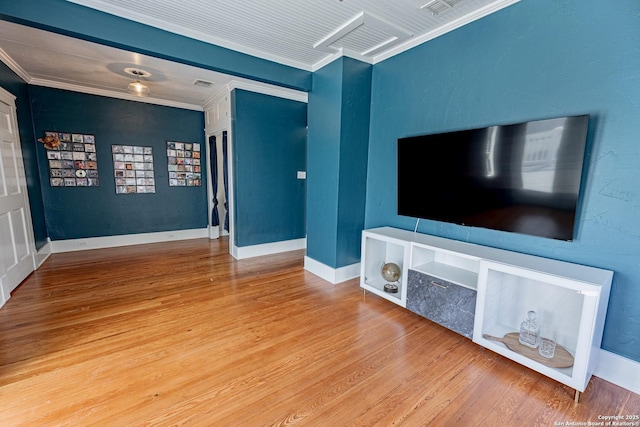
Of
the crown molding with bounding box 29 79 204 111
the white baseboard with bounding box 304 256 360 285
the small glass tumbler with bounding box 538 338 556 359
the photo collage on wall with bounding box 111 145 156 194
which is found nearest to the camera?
the small glass tumbler with bounding box 538 338 556 359

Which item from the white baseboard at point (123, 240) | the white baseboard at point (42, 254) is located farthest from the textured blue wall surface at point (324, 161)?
the white baseboard at point (42, 254)

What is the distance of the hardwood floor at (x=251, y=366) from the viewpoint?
1.53 metres

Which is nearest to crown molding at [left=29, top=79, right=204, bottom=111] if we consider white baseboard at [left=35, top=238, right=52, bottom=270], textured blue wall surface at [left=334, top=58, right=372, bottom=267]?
white baseboard at [left=35, top=238, right=52, bottom=270]

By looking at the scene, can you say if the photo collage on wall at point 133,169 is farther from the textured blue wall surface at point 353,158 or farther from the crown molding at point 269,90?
the textured blue wall surface at point 353,158

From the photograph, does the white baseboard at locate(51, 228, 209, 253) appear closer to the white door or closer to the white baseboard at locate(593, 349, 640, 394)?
the white door

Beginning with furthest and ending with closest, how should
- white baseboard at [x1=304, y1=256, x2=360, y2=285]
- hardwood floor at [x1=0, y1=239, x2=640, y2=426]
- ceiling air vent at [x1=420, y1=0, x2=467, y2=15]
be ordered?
white baseboard at [x1=304, y1=256, x2=360, y2=285] < ceiling air vent at [x1=420, y1=0, x2=467, y2=15] < hardwood floor at [x1=0, y1=239, x2=640, y2=426]

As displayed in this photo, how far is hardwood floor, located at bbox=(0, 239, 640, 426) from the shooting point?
1.53 m

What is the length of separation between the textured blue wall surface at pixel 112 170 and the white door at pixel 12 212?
2.67 ft

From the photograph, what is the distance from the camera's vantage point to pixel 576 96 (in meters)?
1.85

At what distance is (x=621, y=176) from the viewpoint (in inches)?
67.2

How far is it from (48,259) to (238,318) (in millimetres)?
3565

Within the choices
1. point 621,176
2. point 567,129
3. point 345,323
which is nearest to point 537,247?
point 621,176

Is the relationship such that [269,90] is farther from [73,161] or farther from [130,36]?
[73,161]

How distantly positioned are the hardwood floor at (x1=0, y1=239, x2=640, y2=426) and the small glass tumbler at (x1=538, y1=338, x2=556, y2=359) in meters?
0.18
